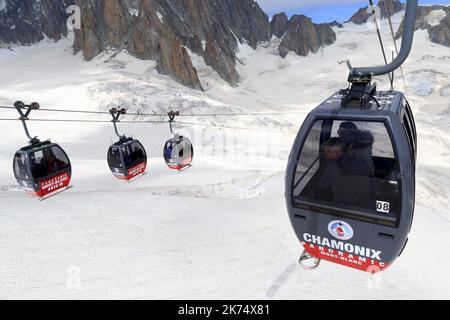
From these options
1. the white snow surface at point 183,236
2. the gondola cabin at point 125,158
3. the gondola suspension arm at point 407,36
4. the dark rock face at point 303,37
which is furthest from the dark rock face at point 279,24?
the gondola suspension arm at point 407,36

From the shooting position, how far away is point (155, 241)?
6.66 metres

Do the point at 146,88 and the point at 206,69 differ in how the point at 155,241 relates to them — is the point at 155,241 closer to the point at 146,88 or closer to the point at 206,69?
the point at 146,88

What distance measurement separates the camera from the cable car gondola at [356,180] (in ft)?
11.6

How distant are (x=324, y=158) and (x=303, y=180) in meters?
0.40

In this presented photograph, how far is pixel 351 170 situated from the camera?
159 inches

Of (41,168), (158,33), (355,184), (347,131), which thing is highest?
(158,33)

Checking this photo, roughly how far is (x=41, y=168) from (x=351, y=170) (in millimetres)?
7874

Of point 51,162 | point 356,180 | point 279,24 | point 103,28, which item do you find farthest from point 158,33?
point 279,24

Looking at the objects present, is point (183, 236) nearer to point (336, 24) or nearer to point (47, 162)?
point (47, 162)

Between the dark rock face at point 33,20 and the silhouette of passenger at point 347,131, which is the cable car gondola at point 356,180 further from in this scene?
the dark rock face at point 33,20

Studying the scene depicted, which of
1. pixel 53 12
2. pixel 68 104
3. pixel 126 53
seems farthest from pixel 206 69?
pixel 53 12

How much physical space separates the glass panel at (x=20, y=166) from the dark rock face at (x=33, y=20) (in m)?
64.4

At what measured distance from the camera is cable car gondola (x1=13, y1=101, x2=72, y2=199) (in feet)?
26.7

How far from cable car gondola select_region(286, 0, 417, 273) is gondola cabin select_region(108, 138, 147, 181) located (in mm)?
7723
